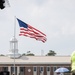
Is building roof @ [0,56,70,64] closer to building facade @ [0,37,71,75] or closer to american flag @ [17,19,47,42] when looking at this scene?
building facade @ [0,37,71,75]

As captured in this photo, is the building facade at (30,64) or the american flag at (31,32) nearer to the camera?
the american flag at (31,32)

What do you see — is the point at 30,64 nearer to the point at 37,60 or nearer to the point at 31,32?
the point at 37,60

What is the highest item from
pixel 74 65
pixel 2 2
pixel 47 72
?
pixel 2 2

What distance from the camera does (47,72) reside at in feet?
257

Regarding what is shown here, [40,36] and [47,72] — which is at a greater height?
[40,36]

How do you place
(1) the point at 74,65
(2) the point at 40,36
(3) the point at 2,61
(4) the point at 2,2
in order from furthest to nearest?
(3) the point at 2,61, (2) the point at 40,36, (4) the point at 2,2, (1) the point at 74,65

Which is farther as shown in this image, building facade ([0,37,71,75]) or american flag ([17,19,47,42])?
building facade ([0,37,71,75])

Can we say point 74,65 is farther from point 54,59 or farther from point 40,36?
point 54,59

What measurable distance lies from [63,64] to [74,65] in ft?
241

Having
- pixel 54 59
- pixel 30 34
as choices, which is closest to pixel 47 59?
pixel 54 59

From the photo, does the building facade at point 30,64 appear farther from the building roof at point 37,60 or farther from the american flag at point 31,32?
the american flag at point 31,32

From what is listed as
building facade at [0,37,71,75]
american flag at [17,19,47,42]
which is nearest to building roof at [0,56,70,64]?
building facade at [0,37,71,75]

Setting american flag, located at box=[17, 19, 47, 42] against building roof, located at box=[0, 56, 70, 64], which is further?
building roof, located at box=[0, 56, 70, 64]

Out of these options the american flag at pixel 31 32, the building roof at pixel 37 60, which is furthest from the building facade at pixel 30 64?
the american flag at pixel 31 32
